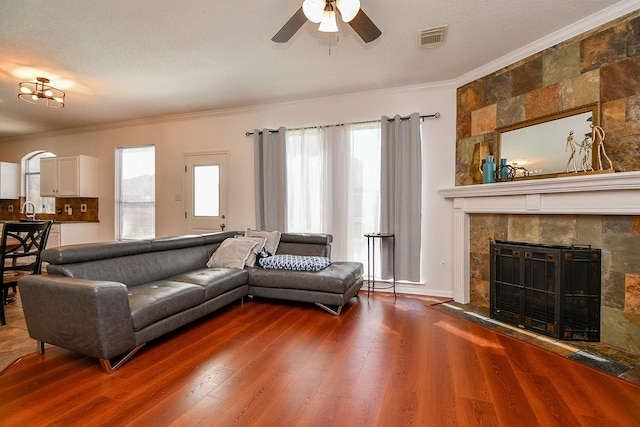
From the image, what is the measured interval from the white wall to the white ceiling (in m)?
0.22

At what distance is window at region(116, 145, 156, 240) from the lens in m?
5.53

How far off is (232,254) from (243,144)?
201 centimetres

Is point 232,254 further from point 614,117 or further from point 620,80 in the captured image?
point 620,80

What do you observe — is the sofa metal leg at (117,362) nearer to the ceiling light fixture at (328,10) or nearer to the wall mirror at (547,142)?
the ceiling light fixture at (328,10)

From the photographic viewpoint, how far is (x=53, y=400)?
1.73 metres

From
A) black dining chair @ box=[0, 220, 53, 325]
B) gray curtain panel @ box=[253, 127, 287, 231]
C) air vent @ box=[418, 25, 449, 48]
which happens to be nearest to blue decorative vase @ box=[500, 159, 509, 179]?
air vent @ box=[418, 25, 449, 48]

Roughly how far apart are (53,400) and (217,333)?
3.79 feet

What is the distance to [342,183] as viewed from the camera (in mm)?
4164

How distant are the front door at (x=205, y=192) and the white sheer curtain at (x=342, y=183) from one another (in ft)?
4.75

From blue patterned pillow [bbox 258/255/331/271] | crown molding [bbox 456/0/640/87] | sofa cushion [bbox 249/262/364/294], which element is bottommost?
sofa cushion [bbox 249/262/364/294]

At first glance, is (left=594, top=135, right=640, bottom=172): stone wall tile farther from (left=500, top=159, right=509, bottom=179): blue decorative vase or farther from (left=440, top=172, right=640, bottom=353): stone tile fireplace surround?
(left=500, top=159, right=509, bottom=179): blue decorative vase

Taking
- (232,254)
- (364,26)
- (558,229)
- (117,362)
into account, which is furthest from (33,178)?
(558,229)

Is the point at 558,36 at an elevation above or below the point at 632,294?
above

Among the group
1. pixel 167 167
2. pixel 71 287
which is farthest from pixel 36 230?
Result: pixel 167 167
